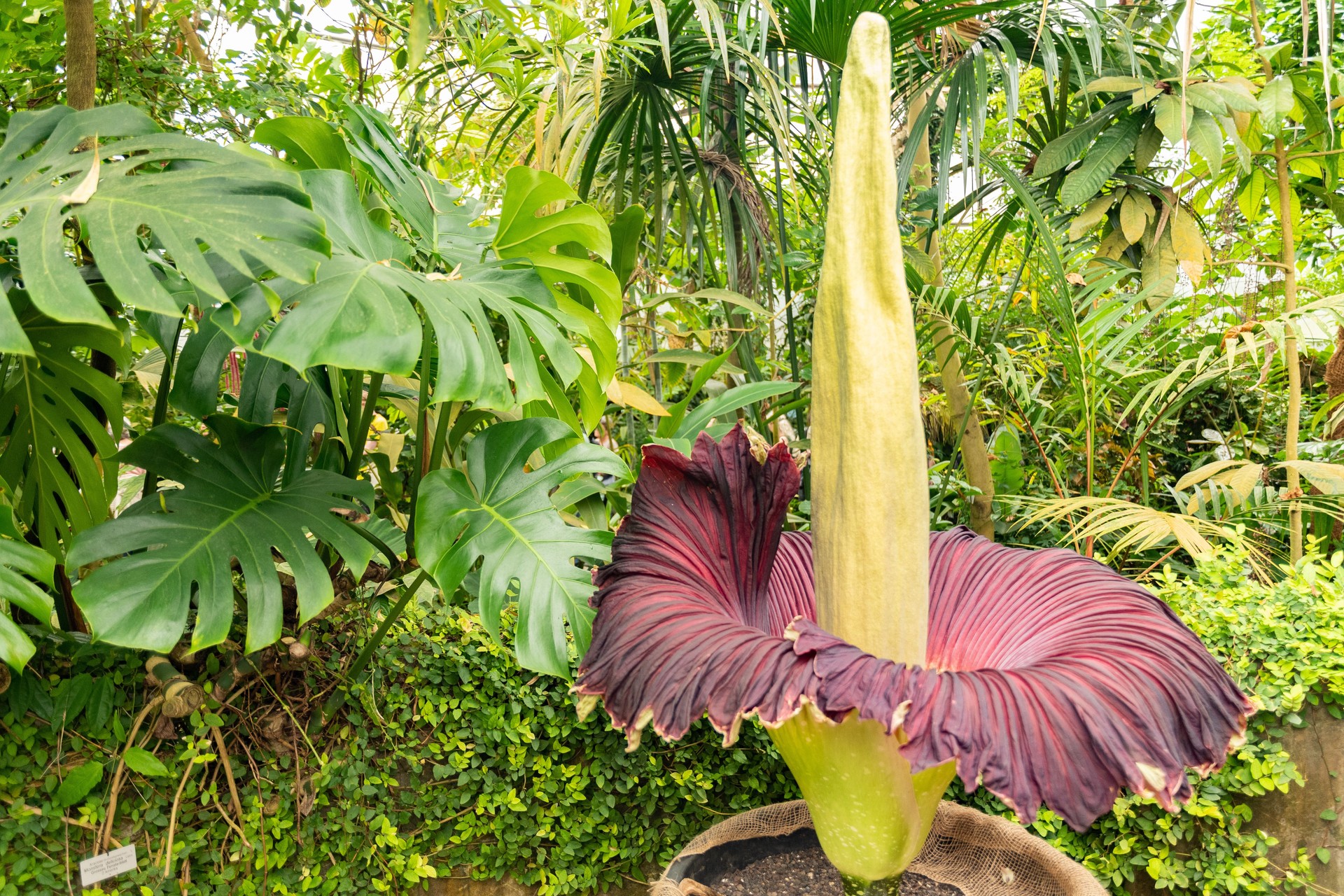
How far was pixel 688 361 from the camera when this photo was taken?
→ 1831 mm

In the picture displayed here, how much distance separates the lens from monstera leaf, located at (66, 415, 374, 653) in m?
0.83

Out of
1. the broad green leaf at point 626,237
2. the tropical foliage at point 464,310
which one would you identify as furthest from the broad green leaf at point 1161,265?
the broad green leaf at point 626,237

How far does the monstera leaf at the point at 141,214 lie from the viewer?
661 mm

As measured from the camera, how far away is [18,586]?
0.80 meters

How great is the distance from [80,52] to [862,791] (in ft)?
4.42

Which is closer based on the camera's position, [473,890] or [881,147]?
[881,147]

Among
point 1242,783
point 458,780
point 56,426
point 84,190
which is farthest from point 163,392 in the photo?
point 1242,783

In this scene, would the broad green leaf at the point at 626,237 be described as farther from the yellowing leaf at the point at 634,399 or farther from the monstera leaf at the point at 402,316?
the monstera leaf at the point at 402,316

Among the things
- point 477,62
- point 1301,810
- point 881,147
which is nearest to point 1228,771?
point 1301,810

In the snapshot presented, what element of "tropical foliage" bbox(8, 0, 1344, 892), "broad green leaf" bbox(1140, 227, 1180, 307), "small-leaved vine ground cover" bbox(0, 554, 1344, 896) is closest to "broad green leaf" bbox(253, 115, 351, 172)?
"tropical foliage" bbox(8, 0, 1344, 892)

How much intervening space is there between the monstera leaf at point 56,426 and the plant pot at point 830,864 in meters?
0.87

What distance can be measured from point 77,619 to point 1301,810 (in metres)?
1.82

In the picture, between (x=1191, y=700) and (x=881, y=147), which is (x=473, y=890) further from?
(x=881, y=147)

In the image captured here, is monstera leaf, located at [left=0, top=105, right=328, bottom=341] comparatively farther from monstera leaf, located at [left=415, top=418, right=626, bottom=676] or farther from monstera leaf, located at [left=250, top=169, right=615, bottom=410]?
monstera leaf, located at [left=415, top=418, right=626, bottom=676]
